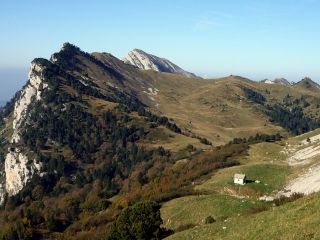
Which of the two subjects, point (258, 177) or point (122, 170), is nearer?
point (258, 177)

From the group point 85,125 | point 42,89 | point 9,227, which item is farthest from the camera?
point 42,89

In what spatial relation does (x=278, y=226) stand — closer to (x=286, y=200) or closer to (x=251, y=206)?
(x=286, y=200)

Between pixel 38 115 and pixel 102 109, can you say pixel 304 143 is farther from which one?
pixel 38 115

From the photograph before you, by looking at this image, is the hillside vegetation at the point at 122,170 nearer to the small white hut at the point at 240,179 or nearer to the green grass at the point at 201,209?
the green grass at the point at 201,209

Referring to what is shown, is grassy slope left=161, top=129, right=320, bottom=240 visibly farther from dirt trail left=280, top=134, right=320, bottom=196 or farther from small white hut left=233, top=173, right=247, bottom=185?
dirt trail left=280, top=134, right=320, bottom=196

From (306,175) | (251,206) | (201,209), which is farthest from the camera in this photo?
(306,175)

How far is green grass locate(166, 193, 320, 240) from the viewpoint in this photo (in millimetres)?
18906

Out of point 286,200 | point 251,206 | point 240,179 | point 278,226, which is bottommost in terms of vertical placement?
point 251,206

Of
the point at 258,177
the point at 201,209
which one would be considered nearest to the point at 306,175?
the point at 258,177

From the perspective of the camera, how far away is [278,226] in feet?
70.2

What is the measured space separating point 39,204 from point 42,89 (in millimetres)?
110864

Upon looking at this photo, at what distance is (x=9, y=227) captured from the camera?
70.6 metres

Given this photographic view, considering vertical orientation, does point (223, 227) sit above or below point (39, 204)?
above

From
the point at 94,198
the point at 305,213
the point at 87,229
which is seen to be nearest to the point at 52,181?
the point at 94,198
